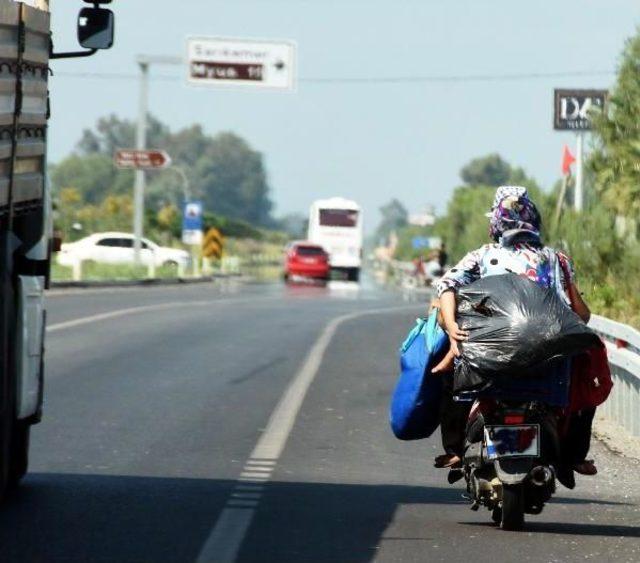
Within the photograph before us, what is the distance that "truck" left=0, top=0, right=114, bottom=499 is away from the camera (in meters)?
9.52

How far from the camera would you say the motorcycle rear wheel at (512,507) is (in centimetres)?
942

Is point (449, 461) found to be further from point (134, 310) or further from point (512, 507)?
point (134, 310)

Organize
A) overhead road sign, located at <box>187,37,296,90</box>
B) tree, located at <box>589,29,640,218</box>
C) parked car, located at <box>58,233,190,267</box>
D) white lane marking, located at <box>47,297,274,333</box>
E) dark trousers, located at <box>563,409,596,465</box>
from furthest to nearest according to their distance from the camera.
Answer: parked car, located at <box>58,233,190,267</box>, overhead road sign, located at <box>187,37,296,90</box>, white lane marking, located at <box>47,297,274,333</box>, tree, located at <box>589,29,640,218</box>, dark trousers, located at <box>563,409,596,465</box>

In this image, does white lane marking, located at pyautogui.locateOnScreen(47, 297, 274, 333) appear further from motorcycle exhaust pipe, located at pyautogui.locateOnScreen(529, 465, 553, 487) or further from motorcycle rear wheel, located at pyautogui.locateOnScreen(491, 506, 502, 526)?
motorcycle exhaust pipe, located at pyautogui.locateOnScreen(529, 465, 553, 487)

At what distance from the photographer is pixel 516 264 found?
32.2 feet

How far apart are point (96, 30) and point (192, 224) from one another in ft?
194

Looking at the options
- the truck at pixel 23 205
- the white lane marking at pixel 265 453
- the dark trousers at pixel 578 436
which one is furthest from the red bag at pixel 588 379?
the truck at pixel 23 205

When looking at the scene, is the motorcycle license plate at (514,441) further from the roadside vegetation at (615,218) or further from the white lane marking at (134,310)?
the white lane marking at (134,310)

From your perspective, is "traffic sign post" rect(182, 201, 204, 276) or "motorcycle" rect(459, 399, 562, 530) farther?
"traffic sign post" rect(182, 201, 204, 276)

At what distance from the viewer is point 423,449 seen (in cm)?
1451

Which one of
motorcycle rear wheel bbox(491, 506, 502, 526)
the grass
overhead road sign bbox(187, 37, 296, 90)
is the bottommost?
the grass

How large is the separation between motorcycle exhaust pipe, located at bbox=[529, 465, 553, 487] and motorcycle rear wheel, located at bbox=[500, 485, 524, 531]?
5.5 inches

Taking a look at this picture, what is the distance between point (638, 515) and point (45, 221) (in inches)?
140

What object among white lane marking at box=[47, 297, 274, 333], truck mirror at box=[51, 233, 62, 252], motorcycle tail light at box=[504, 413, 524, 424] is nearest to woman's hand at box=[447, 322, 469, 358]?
motorcycle tail light at box=[504, 413, 524, 424]
